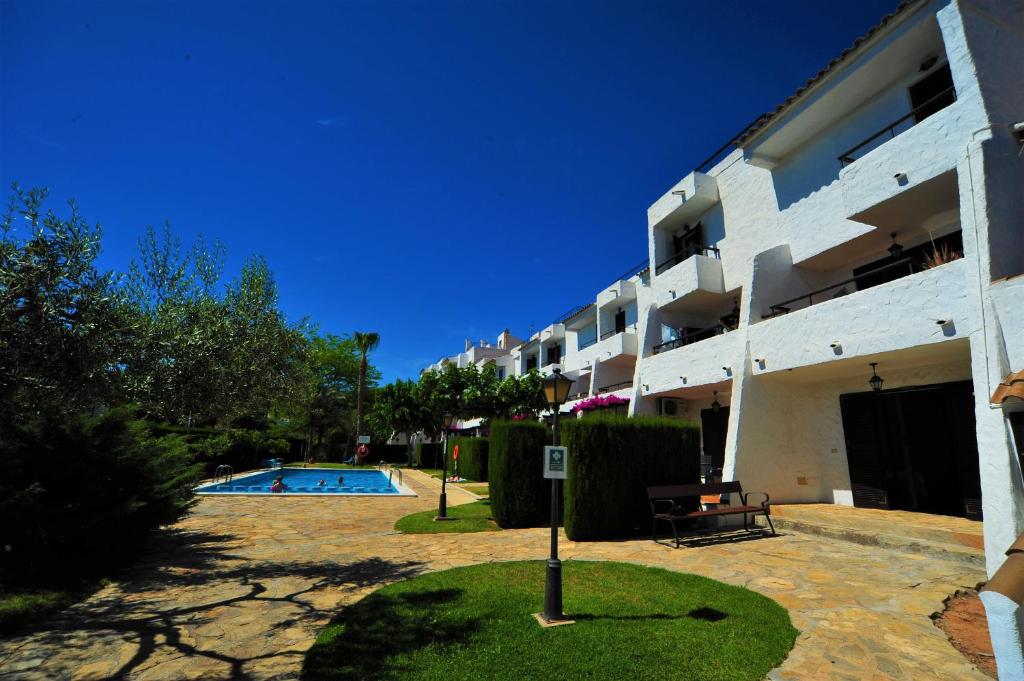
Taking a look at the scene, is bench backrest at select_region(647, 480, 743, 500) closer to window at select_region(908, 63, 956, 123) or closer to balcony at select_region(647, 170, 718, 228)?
window at select_region(908, 63, 956, 123)

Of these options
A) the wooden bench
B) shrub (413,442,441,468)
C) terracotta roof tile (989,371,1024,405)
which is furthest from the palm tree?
terracotta roof tile (989,371,1024,405)

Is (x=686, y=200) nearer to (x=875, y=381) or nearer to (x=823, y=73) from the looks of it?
(x=823, y=73)

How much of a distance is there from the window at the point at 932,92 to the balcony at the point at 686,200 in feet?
20.6

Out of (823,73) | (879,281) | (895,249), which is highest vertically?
(823,73)

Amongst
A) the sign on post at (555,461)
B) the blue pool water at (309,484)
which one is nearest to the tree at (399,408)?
the blue pool water at (309,484)

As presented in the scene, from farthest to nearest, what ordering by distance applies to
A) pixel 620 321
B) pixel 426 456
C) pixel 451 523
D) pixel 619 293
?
1. pixel 426 456
2. pixel 620 321
3. pixel 619 293
4. pixel 451 523

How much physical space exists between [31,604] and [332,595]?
3.53m

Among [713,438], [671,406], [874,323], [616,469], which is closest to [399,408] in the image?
[671,406]

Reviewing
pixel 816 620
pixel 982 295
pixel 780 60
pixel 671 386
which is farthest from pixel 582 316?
pixel 816 620

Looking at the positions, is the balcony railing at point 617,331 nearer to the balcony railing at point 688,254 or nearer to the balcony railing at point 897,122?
the balcony railing at point 688,254

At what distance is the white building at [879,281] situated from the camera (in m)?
7.75

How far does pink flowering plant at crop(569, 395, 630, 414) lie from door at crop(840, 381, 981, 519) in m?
7.31

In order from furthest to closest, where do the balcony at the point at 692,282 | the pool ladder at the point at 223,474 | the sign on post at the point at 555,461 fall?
the pool ladder at the point at 223,474, the balcony at the point at 692,282, the sign on post at the point at 555,461

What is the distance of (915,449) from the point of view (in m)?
11.0
